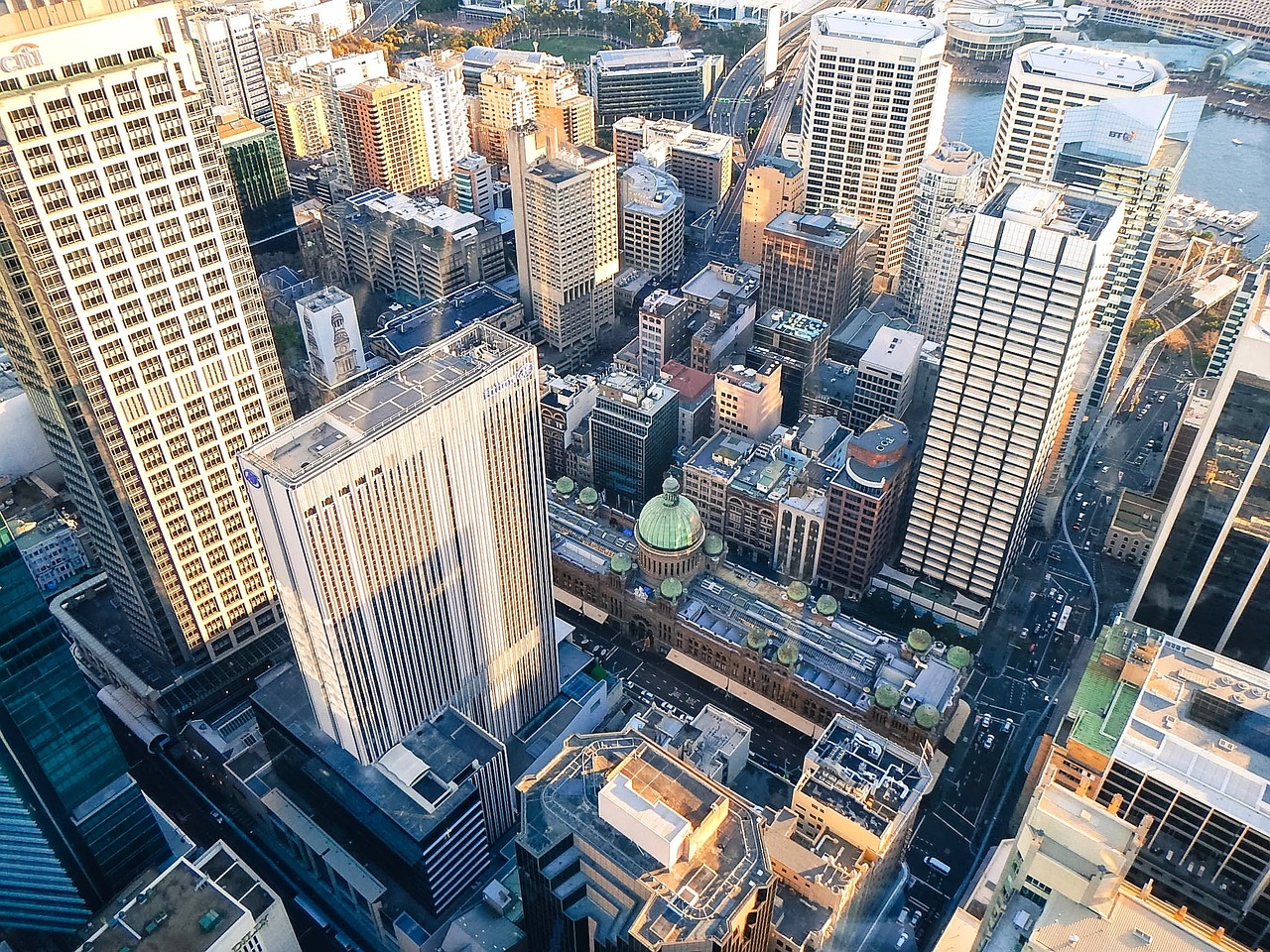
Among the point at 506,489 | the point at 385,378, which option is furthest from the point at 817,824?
the point at 385,378

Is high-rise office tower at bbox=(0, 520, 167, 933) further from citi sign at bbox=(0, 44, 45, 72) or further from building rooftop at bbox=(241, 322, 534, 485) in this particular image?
citi sign at bbox=(0, 44, 45, 72)

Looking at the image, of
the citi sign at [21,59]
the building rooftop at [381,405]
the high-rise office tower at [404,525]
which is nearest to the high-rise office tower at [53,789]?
the high-rise office tower at [404,525]

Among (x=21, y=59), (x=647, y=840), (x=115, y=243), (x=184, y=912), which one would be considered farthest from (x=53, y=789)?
(x=21, y=59)

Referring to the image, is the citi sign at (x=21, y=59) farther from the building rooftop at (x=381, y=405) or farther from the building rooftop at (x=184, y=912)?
the building rooftop at (x=184, y=912)

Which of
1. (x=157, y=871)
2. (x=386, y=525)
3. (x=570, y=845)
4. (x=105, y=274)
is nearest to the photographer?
(x=570, y=845)

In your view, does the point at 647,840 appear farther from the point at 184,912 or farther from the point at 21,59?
the point at 21,59

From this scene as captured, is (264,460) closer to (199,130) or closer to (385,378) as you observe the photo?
(385,378)
